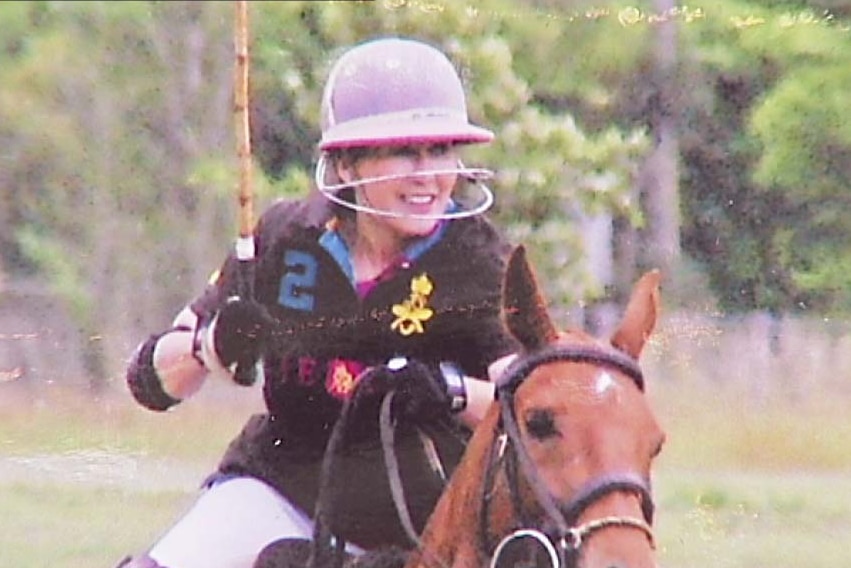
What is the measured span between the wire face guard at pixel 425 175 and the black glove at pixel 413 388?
0.23m

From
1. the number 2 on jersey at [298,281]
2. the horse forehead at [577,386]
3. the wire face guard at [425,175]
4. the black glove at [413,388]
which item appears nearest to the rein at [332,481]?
the black glove at [413,388]

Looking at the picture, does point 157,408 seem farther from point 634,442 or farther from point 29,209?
point 634,442

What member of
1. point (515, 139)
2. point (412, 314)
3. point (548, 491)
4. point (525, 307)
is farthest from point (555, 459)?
point (515, 139)

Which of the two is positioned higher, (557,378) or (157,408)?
(557,378)

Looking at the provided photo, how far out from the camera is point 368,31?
2357 mm

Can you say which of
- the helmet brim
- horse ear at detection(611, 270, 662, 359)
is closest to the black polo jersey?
the helmet brim

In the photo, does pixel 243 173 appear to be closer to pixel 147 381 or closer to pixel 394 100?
pixel 394 100

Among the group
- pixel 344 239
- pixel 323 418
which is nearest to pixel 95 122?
pixel 344 239

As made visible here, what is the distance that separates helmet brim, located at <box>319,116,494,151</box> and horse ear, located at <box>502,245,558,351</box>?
0.26 meters

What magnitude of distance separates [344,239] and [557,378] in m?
0.47

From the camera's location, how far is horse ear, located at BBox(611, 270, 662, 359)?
2.06 m

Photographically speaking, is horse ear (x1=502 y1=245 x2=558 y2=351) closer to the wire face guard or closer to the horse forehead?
the horse forehead

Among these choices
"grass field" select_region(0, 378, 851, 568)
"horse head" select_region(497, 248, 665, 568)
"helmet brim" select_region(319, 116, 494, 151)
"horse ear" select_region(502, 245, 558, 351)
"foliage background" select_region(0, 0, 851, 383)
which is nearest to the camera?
"horse head" select_region(497, 248, 665, 568)

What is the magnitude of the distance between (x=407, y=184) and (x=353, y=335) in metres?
0.26
